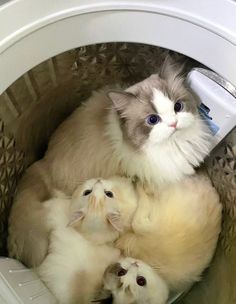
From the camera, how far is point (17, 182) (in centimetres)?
102

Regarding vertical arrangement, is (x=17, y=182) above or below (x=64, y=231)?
above

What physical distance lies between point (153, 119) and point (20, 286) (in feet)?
1.29

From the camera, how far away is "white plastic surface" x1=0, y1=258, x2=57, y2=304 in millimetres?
697

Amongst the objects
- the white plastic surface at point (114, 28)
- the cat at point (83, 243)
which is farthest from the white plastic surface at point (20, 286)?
the white plastic surface at point (114, 28)

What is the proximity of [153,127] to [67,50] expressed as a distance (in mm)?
222

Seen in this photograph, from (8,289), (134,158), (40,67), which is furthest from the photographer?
(134,158)

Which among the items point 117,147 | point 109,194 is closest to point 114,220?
point 109,194

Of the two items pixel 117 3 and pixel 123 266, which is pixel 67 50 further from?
pixel 123 266

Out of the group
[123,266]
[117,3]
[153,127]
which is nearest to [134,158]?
[153,127]

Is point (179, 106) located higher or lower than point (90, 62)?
lower

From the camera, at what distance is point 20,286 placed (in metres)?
0.76

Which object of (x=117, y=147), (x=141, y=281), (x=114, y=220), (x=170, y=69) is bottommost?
(x=141, y=281)

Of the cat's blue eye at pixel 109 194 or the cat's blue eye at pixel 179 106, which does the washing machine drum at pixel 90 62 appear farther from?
the cat's blue eye at pixel 109 194

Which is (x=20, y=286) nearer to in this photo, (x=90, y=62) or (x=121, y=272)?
(x=121, y=272)
